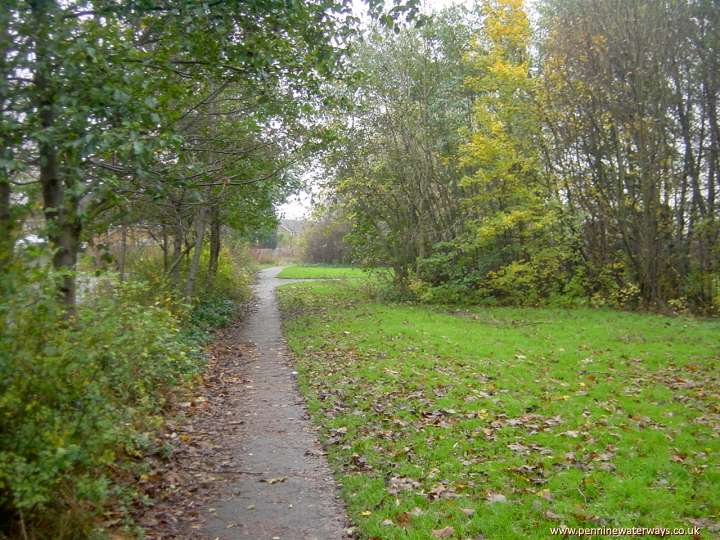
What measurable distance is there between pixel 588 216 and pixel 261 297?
50.3 ft

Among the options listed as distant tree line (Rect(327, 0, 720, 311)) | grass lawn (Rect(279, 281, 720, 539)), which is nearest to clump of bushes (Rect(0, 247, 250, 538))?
grass lawn (Rect(279, 281, 720, 539))

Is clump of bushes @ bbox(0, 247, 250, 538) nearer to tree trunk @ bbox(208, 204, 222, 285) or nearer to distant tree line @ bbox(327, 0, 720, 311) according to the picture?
distant tree line @ bbox(327, 0, 720, 311)

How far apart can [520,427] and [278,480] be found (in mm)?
3023

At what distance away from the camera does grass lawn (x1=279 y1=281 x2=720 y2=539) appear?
197 inches

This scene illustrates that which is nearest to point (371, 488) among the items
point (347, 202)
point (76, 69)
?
point (76, 69)

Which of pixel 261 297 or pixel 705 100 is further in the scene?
pixel 261 297

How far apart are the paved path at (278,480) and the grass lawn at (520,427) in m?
0.25

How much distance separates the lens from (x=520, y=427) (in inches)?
278

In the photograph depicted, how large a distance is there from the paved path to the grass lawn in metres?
0.25

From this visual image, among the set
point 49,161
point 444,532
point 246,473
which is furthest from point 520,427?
point 49,161

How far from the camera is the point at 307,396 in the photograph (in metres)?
9.30

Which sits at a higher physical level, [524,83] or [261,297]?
[524,83]

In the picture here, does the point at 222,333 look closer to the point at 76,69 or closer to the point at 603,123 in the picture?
the point at 76,69

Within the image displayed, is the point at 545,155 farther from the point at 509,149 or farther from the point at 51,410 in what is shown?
the point at 51,410
